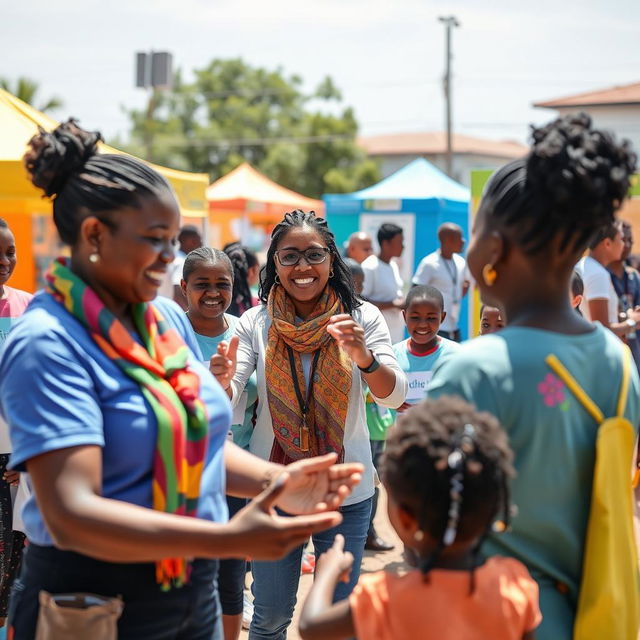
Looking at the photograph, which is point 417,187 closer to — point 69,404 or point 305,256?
point 305,256

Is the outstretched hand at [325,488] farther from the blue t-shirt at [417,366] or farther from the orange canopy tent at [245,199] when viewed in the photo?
the orange canopy tent at [245,199]

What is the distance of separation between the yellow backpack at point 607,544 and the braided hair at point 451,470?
0.23 m

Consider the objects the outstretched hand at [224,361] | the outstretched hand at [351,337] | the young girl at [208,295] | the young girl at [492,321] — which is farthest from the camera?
the young girl at [492,321]

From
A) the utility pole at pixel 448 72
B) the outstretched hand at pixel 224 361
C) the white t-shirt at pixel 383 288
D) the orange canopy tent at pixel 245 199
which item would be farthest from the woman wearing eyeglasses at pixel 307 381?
the utility pole at pixel 448 72

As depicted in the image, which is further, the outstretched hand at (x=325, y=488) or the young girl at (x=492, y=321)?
the young girl at (x=492, y=321)

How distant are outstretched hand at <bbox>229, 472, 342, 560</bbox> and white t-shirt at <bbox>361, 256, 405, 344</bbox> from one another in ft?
24.8

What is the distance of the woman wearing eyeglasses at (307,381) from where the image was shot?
349 centimetres

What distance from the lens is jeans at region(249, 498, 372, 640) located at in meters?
3.47

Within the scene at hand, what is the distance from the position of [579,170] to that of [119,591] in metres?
1.39

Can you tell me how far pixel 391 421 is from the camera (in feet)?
20.5

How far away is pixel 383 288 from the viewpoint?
955 centimetres

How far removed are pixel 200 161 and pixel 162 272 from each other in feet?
179

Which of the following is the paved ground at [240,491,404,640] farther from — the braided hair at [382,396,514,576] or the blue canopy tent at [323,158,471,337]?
the blue canopy tent at [323,158,471,337]

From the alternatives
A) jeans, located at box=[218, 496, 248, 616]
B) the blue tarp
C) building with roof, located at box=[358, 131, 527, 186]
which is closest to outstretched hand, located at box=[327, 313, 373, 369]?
jeans, located at box=[218, 496, 248, 616]
